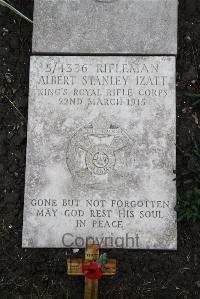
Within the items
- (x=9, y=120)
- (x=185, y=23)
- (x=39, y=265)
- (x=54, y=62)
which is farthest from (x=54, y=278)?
(x=185, y=23)

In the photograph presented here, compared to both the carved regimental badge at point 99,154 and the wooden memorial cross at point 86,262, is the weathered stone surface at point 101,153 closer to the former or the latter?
the carved regimental badge at point 99,154

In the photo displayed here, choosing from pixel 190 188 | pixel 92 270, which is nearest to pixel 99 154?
pixel 190 188

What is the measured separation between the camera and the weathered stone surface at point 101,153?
3.94 metres

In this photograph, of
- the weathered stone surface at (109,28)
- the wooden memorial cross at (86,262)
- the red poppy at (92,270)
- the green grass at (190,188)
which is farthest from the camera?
the weathered stone surface at (109,28)

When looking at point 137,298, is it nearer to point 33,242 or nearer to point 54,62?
point 33,242

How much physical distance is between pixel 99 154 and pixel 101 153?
2 centimetres

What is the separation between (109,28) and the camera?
4117 millimetres

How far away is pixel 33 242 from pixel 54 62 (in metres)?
1.54

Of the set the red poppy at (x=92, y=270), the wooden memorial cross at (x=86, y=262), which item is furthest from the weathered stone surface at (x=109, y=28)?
the red poppy at (x=92, y=270)

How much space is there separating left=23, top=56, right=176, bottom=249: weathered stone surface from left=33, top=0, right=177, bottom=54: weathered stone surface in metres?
0.11

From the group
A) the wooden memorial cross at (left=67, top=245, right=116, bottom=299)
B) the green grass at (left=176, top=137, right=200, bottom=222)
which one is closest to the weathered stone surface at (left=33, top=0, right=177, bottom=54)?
A: the green grass at (left=176, top=137, right=200, bottom=222)

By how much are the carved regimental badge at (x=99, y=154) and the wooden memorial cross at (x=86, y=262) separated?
0.54 meters

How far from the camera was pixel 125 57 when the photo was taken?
4102 mm

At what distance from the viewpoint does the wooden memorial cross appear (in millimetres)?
3781
